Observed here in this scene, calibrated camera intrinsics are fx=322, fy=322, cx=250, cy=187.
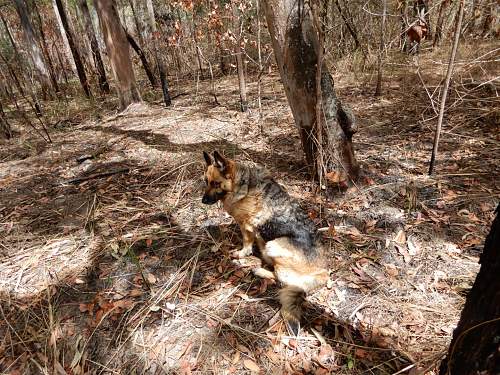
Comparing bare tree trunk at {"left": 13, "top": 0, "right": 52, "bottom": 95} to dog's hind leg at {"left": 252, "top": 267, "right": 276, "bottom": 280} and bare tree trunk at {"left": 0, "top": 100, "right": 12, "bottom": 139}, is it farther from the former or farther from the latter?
dog's hind leg at {"left": 252, "top": 267, "right": 276, "bottom": 280}

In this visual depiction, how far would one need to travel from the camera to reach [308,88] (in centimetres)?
392

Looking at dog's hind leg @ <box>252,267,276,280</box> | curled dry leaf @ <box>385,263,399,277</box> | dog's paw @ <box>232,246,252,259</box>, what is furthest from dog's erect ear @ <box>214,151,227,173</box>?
curled dry leaf @ <box>385,263,399,277</box>

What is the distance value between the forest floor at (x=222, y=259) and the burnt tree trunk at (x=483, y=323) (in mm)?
557

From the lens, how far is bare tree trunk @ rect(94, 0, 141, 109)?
26.5 ft

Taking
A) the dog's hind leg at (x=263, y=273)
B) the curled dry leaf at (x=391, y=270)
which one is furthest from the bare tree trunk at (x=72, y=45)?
the curled dry leaf at (x=391, y=270)

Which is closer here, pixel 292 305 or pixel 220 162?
pixel 292 305

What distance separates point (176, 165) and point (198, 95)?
497cm

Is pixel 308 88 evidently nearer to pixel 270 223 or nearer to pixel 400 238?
pixel 270 223

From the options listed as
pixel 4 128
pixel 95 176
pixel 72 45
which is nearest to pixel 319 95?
pixel 95 176

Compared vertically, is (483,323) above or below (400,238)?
above

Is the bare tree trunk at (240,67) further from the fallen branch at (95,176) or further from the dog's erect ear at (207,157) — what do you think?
the dog's erect ear at (207,157)

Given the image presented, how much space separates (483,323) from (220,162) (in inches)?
99.5

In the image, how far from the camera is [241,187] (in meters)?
3.45

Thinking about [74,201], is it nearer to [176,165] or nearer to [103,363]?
[176,165]
